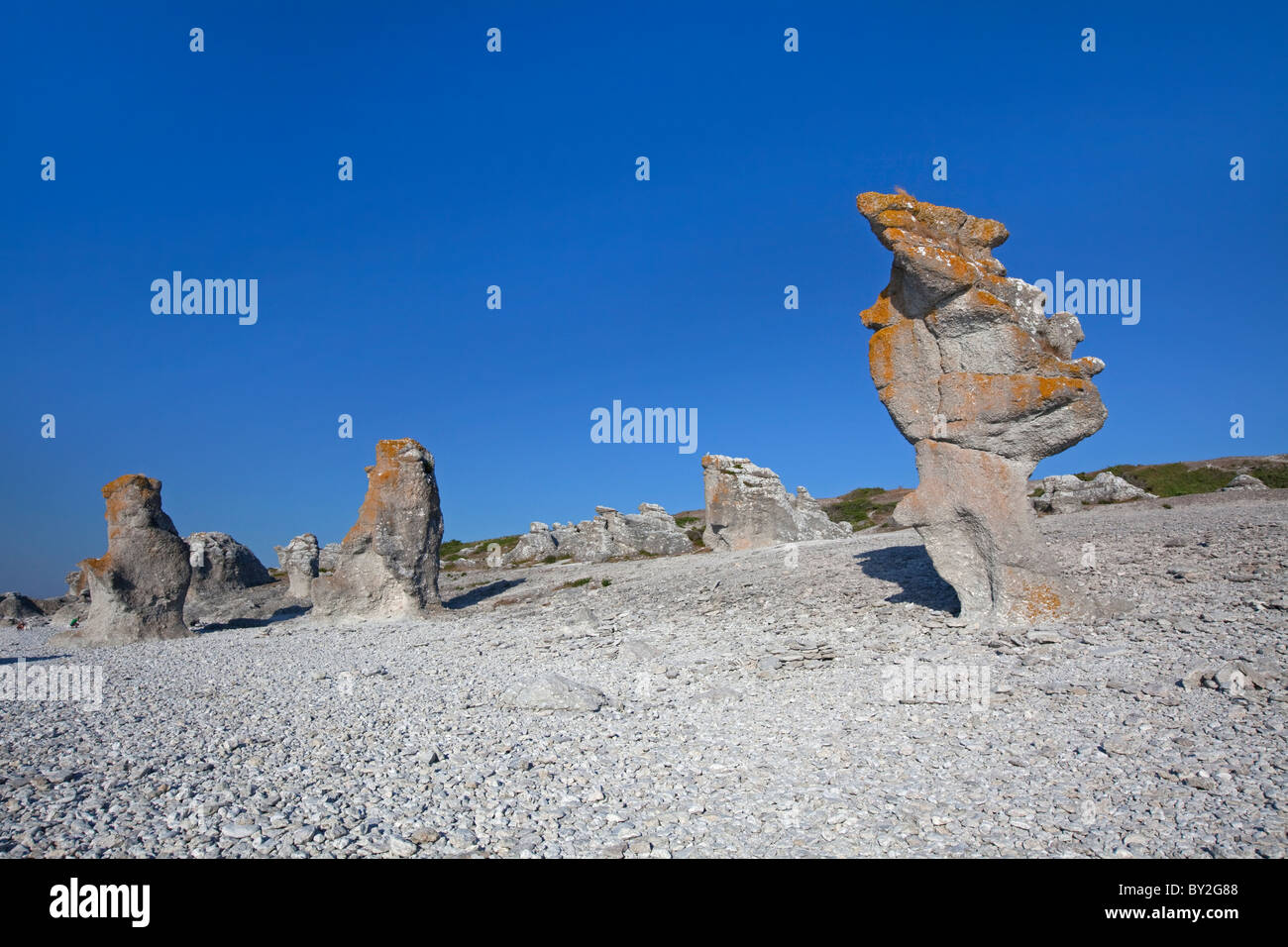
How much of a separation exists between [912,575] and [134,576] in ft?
59.2

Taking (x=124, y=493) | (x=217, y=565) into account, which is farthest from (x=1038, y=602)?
(x=217, y=565)

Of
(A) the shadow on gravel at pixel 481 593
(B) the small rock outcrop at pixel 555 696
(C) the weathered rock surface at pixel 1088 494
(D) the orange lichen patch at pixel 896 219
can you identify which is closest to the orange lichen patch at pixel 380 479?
(A) the shadow on gravel at pixel 481 593

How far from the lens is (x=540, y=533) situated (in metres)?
39.0

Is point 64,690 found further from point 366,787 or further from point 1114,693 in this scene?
point 1114,693

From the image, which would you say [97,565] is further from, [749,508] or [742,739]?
[749,508]

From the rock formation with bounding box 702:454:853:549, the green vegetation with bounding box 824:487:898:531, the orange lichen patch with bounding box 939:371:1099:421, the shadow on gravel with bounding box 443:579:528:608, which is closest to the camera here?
the orange lichen patch with bounding box 939:371:1099:421

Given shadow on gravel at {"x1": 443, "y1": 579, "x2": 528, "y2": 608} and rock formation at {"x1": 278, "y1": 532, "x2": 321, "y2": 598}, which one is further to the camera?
rock formation at {"x1": 278, "y1": 532, "x2": 321, "y2": 598}

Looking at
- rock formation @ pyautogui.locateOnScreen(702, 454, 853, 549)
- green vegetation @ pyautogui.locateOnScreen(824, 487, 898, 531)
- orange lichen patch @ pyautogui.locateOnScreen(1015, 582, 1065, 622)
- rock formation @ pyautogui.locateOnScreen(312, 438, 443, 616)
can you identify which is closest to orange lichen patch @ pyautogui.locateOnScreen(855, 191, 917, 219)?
orange lichen patch @ pyautogui.locateOnScreen(1015, 582, 1065, 622)

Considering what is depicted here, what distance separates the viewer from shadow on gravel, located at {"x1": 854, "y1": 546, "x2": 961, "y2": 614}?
12.4m

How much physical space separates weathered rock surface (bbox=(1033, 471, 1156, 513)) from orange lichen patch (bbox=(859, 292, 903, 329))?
56.6ft

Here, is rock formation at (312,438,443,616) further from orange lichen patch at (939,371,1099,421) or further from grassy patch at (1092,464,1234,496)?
grassy patch at (1092,464,1234,496)

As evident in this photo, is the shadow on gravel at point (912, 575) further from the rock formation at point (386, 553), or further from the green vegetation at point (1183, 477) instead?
the green vegetation at point (1183, 477)

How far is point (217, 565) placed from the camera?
100ft

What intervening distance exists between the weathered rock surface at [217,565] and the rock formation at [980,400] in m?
29.2
